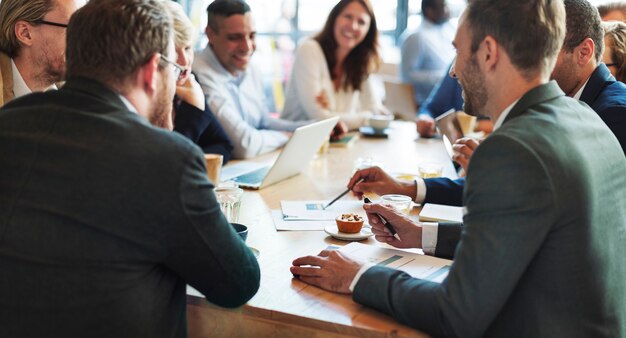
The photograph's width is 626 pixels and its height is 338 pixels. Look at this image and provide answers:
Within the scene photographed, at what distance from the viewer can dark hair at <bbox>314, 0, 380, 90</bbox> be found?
4.25 metres

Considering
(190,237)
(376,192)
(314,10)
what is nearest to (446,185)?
(376,192)

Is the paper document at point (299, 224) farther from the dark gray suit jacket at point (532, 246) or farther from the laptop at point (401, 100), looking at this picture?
the laptop at point (401, 100)

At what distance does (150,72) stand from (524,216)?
755 mm

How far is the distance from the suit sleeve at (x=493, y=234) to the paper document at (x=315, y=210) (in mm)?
846

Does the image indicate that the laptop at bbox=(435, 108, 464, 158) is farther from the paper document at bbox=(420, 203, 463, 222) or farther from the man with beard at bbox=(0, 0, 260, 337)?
the man with beard at bbox=(0, 0, 260, 337)

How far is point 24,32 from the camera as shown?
216cm

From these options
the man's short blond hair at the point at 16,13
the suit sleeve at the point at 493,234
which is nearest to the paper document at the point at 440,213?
the suit sleeve at the point at 493,234

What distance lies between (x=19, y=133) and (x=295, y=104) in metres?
3.04

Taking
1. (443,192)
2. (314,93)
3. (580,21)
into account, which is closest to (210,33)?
(314,93)

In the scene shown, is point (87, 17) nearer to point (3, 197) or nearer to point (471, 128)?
point (3, 197)

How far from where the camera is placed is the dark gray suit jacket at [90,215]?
46.8 inches

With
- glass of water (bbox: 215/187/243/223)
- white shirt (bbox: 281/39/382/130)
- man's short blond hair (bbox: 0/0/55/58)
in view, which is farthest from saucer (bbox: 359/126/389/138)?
man's short blond hair (bbox: 0/0/55/58)

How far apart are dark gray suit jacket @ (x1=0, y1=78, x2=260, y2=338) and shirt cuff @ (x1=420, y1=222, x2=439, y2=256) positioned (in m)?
0.66

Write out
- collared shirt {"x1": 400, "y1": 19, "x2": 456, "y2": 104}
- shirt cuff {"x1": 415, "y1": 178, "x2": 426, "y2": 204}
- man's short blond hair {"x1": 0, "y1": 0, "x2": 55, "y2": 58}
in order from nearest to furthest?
1. man's short blond hair {"x1": 0, "y1": 0, "x2": 55, "y2": 58}
2. shirt cuff {"x1": 415, "y1": 178, "x2": 426, "y2": 204}
3. collared shirt {"x1": 400, "y1": 19, "x2": 456, "y2": 104}
